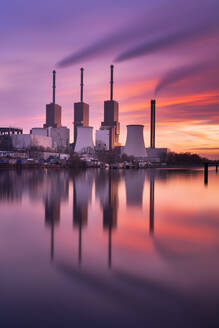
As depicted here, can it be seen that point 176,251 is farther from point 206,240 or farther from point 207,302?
point 207,302

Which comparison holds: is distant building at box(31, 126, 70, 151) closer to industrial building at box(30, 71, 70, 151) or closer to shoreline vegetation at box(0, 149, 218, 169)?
industrial building at box(30, 71, 70, 151)

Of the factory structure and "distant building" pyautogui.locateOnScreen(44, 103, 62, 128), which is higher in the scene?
"distant building" pyautogui.locateOnScreen(44, 103, 62, 128)

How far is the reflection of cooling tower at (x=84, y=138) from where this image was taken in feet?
150

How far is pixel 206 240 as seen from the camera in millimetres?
3672

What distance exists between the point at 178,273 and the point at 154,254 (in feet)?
1.80

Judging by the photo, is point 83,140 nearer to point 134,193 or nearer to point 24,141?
point 24,141

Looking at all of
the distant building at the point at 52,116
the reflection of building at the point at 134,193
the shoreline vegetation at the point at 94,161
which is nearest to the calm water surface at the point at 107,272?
the reflection of building at the point at 134,193

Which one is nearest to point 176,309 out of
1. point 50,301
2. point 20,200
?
point 50,301

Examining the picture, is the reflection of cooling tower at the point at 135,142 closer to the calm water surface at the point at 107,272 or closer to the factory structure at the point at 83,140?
the factory structure at the point at 83,140

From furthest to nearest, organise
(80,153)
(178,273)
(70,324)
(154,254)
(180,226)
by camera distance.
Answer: (80,153) → (180,226) → (154,254) → (178,273) → (70,324)

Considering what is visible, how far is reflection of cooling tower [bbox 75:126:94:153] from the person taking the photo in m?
45.8

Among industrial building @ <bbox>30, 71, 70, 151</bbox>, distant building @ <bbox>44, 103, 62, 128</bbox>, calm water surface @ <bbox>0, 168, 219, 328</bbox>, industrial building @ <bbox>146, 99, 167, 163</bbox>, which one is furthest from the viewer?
distant building @ <bbox>44, 103, 62, 128</bbox>

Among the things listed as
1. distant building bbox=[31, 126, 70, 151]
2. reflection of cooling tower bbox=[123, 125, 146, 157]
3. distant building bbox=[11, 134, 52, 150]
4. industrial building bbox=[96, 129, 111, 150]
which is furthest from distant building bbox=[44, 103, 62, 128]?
reflection of cooling tower bbox=[123, 125, 146, 157]

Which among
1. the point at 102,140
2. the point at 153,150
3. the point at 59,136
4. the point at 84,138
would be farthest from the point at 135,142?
the point at 59,136
